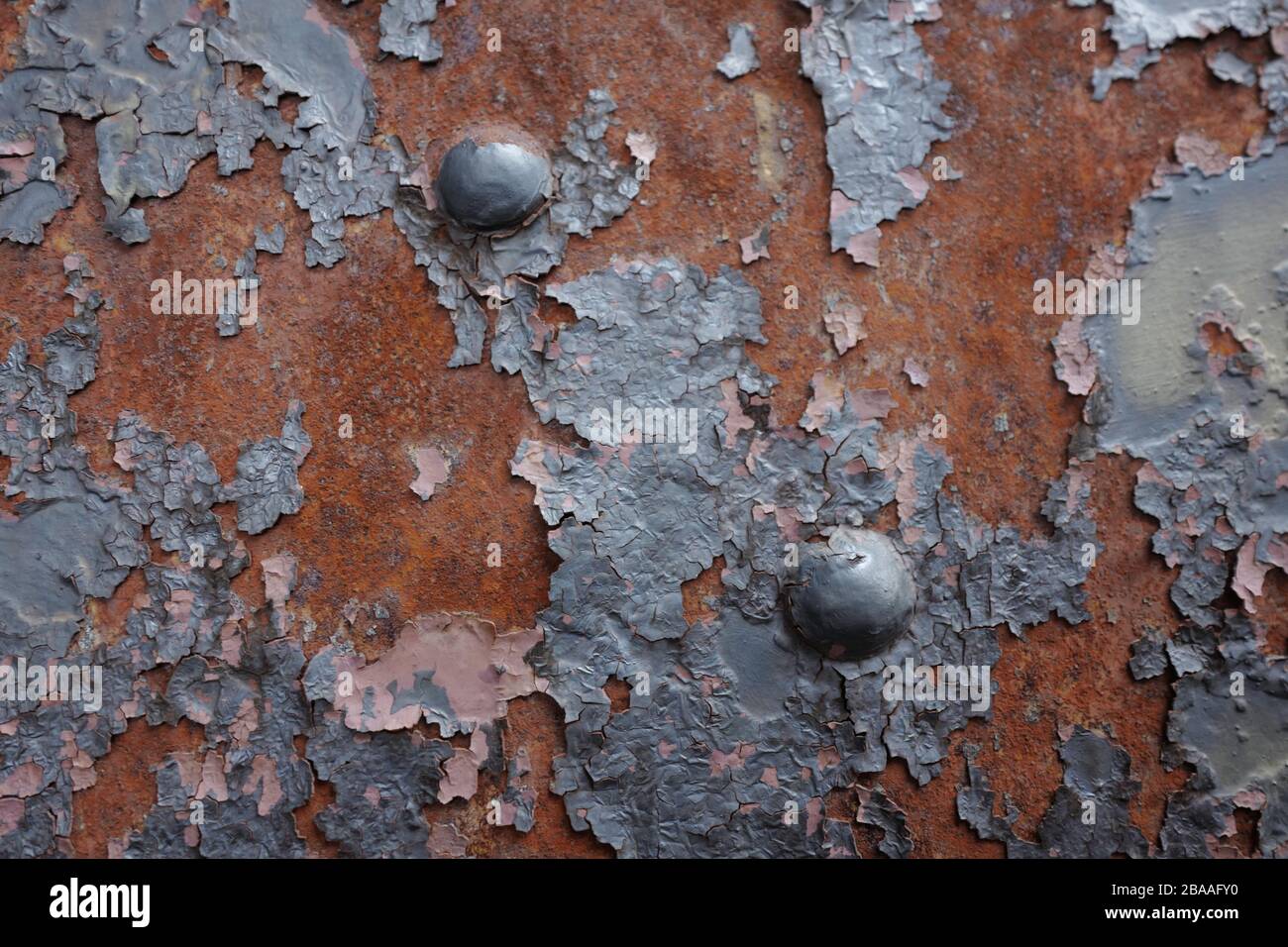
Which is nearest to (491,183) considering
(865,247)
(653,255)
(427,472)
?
(653,255)

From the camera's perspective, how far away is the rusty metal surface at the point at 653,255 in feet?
5.85

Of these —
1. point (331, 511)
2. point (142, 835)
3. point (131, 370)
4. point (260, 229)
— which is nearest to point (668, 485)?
point (331, 511)

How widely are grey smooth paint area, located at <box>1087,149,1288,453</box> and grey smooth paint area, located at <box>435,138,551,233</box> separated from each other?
40.5 inches

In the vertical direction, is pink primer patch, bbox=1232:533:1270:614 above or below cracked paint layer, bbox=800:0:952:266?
below

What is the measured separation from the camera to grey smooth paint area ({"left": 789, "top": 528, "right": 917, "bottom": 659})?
1.73 metres

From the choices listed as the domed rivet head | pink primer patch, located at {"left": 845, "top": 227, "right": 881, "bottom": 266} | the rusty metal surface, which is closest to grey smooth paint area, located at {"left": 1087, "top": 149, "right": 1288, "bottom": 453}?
the rusty metal surface

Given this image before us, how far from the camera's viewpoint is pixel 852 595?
5.67ft

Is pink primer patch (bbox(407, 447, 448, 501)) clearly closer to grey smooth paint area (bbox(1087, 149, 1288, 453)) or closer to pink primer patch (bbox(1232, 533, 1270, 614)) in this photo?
grey smooth paint area (bbox(1087, 149, 1288, 453))

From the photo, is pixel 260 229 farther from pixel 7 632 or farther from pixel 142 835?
pixel 142 835

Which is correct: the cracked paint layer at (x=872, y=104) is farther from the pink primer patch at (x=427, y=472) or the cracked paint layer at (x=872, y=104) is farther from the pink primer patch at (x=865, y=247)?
the pink primer patch at (x=427, y=472)

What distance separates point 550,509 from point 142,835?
3.02ft

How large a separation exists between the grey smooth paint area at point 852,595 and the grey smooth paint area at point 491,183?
79cm

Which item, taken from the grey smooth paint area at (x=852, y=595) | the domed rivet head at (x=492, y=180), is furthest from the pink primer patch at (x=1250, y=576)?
the domed rivet head at (x=492, y=180)

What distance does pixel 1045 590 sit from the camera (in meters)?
1.79
